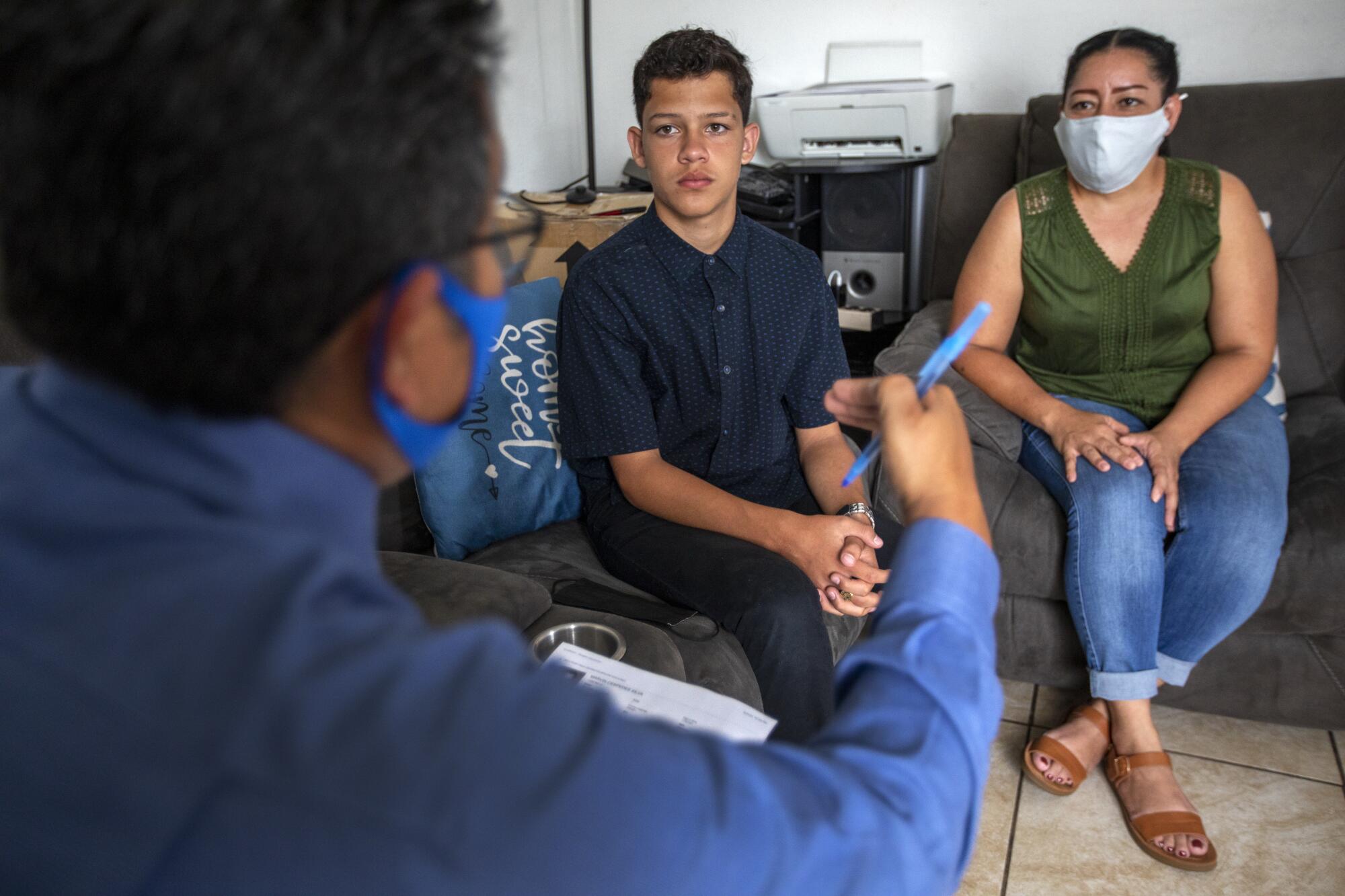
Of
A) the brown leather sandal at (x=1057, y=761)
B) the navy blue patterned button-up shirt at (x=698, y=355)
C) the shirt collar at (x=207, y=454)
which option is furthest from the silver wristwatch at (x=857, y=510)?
the shirt collar at (x=207, y=454)

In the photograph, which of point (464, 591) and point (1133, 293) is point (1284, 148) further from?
point (464, 591)

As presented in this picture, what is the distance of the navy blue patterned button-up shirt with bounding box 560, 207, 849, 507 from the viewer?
1.50 metres

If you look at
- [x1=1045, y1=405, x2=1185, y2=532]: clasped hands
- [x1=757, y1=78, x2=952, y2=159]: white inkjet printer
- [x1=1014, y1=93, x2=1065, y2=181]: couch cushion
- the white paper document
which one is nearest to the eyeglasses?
the white paper document

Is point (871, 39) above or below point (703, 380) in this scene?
above

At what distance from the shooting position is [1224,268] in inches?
70.9

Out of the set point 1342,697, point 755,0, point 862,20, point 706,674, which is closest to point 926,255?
point 862,20

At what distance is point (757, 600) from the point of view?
1.31 meters

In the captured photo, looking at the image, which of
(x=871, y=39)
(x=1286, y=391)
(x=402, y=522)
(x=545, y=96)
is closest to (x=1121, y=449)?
(x=1286, y=391)

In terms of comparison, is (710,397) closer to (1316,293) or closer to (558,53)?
(1316,293)

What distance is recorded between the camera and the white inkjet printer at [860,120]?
253 centimetres

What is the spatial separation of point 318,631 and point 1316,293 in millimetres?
2290

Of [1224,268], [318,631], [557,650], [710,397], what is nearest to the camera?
[318,631]

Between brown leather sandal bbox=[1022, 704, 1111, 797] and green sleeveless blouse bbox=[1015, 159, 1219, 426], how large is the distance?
0.58 metres

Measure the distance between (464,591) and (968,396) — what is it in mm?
1057
